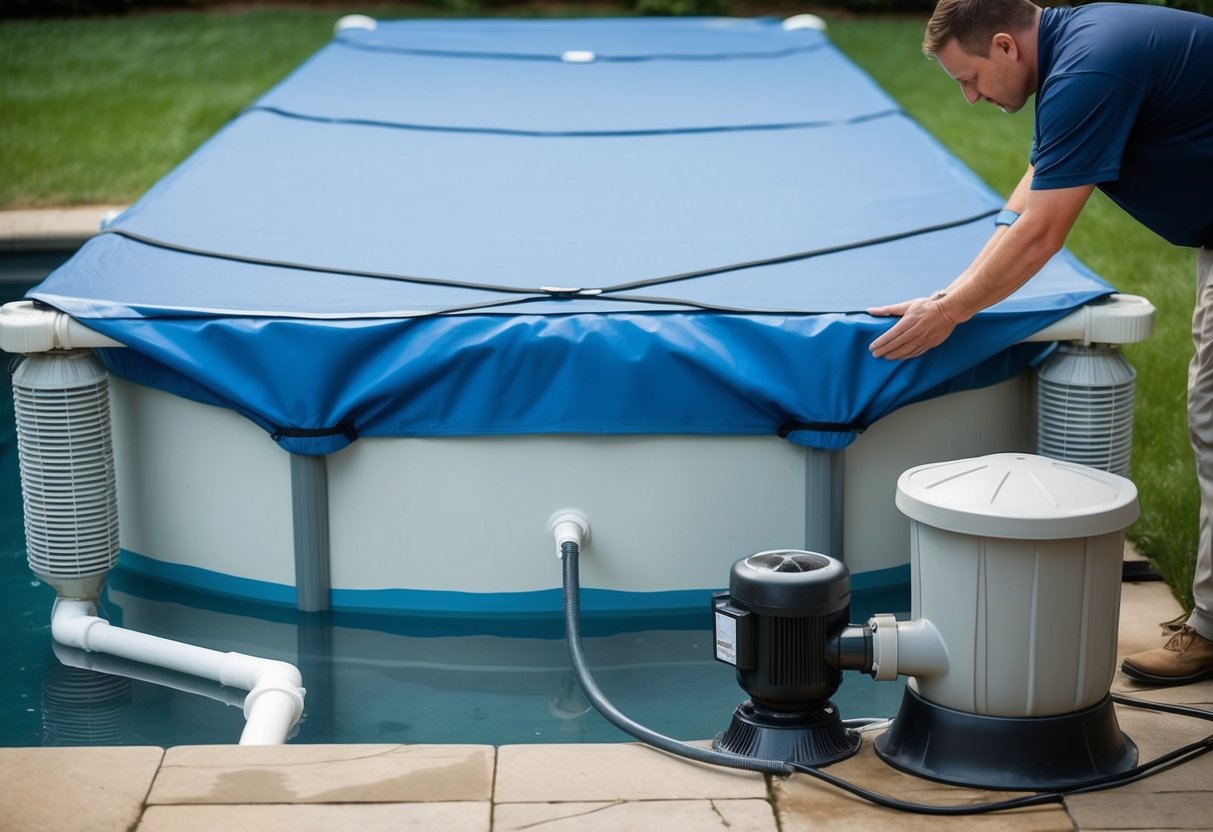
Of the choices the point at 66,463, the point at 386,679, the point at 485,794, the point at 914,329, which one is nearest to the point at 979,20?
the point at 914,329

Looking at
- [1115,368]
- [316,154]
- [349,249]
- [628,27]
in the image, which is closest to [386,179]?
[316,154]

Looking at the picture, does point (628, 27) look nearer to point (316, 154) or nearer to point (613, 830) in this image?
point (316, 154)

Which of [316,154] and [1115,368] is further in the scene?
[316,154]

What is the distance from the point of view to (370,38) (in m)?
7.77

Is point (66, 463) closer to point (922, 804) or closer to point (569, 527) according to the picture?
point (569, 527)

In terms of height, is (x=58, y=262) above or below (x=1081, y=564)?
below

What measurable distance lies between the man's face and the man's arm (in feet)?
0.63

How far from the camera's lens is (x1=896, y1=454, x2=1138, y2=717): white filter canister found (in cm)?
220

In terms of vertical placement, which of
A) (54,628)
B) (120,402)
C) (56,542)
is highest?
(120,402)

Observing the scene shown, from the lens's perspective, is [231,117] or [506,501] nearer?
[506,501]

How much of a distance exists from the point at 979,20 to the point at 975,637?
1.08m

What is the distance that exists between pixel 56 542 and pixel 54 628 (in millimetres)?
228

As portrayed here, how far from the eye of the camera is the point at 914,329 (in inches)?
116

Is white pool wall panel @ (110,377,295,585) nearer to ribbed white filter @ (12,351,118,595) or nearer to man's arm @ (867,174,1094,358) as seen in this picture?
ribbed white filter @ (12,351,118,595)
